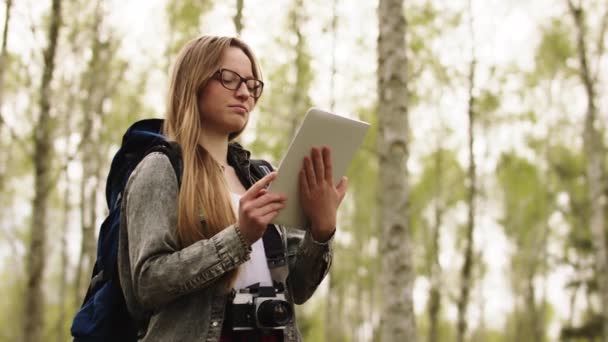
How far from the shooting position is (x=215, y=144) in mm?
2273

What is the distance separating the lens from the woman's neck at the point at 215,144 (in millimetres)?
2250

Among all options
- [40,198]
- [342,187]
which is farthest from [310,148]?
[40,198]

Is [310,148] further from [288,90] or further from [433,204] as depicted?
[433,204]

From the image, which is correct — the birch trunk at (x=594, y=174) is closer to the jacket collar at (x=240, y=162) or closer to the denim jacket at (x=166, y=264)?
the jacket collar at (x=240, y=162)

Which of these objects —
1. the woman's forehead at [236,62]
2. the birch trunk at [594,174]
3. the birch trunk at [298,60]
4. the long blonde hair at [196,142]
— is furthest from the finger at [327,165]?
the birch trunk at [594,174]

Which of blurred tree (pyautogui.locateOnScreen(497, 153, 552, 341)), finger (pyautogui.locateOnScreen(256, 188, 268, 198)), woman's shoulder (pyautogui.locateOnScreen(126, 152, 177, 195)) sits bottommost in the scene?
blurred tree (pyautogui.locateOnScreen(497, 153, 552, 341))

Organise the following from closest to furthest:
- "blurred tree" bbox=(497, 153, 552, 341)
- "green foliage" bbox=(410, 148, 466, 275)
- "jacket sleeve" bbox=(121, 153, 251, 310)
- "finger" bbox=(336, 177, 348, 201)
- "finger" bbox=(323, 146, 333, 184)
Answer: "jacket sleeve" bbox=(121, 153, 251, 310) → "finger" bbox=(323, 146, 333, 184) → "finger" bbox=(336, 177, 348, 201) → "green foliage" bbox=(410, 148, 466, 275) → "blurred tree" bbox=(497, 153, 552, 341)

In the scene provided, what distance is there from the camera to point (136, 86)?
15.7 m

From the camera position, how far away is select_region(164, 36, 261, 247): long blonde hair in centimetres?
200

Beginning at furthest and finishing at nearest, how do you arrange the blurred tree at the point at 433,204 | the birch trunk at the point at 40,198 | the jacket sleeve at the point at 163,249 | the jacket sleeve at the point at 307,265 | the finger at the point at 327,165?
the blurred tree at the point at 433,204
the birch trunk at the point at 40,198
the jacket sleeve at the point at 307,265
the finger at the point at 327,165
the jacket sleeve at the point at 163,249

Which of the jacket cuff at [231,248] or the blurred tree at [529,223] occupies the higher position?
the jacket cuff at [231,248]

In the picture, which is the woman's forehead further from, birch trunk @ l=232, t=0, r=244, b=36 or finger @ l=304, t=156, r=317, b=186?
birch trunk @ l=232, t=0, r=244, b=36

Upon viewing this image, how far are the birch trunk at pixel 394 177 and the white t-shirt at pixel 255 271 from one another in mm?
3934

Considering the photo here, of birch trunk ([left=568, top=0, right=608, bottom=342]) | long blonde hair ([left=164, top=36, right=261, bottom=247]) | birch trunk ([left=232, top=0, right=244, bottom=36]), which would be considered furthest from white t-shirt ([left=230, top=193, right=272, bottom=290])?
birch trunk ([left=568, top=0, right=608, bottom=342])
